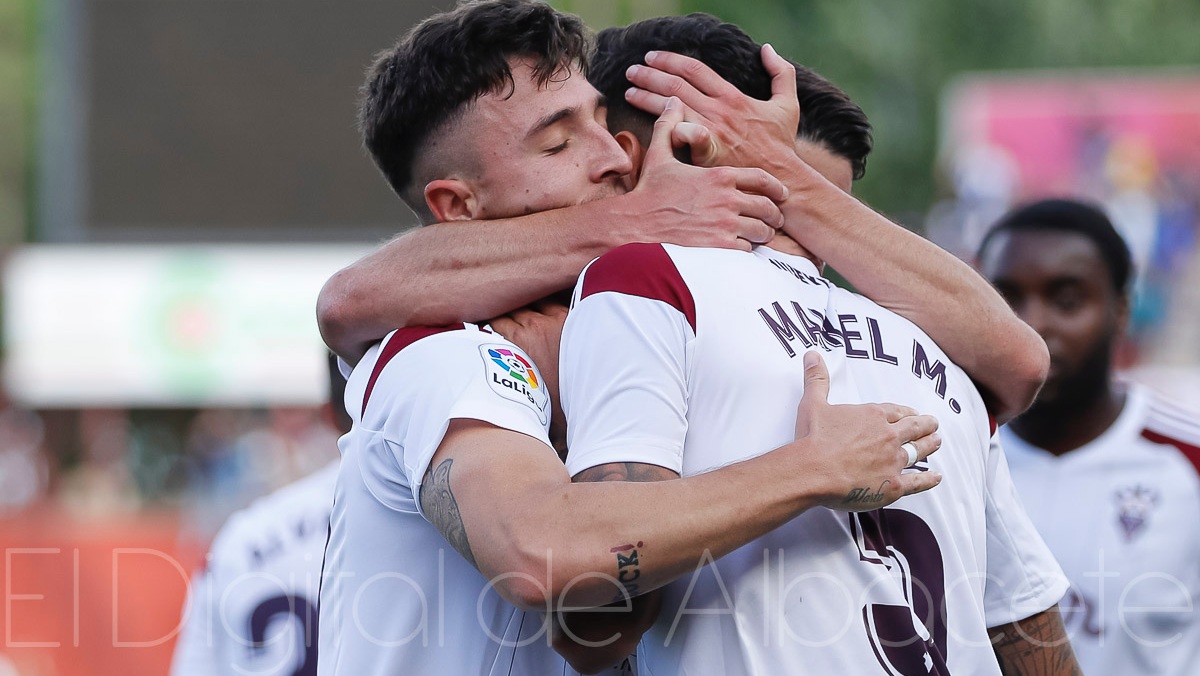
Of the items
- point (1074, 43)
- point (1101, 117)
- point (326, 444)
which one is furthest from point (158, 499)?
point (1074, 43)

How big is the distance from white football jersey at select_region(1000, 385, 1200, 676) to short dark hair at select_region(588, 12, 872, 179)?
7.82ft

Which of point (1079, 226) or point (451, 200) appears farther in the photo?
point (1079, 226)

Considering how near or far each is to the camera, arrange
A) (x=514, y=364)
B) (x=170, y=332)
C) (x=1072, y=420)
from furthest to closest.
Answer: (x=170, y=332), (x=1072, y=420), (x=514, y=364)

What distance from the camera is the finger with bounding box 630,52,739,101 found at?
277 cm

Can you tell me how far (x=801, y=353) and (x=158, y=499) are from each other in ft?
62.6

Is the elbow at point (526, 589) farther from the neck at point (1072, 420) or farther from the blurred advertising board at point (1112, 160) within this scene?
the blurred advertising board at point (1112, 160)

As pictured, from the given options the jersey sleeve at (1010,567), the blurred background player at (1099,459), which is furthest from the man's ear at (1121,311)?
the jersey sleeve at (1010,567)

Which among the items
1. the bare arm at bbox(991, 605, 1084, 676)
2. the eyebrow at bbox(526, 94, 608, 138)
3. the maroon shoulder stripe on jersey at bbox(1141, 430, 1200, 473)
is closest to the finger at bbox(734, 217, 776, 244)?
the eyebrow at bbox(526, 94, 608, 138)

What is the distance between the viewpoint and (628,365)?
226 cm

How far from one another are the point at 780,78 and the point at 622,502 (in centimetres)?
112

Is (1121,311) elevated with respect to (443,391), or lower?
lower

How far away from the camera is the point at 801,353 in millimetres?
2404

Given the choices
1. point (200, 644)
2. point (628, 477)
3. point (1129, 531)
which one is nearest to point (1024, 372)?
point (628, 477)

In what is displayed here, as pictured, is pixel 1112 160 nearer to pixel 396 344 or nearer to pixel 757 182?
pixel 757 182
